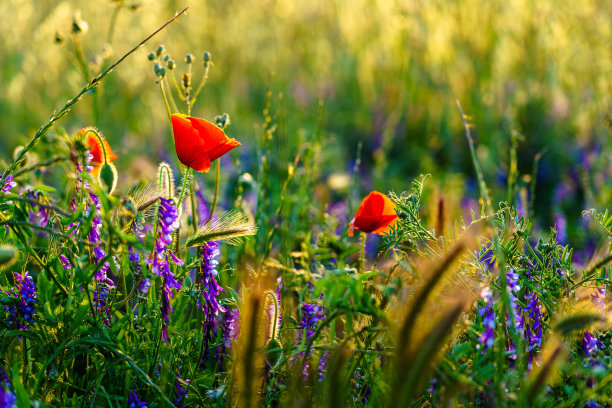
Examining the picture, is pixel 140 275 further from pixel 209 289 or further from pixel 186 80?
pixel 186 80

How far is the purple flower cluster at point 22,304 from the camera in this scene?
1121mm

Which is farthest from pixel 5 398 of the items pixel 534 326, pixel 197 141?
pixel 534 326

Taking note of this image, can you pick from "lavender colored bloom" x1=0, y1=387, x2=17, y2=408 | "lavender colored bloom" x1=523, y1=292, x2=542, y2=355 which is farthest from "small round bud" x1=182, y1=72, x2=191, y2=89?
"lavender colored bloom" x1=523, y1=292, x2=542, y2=355

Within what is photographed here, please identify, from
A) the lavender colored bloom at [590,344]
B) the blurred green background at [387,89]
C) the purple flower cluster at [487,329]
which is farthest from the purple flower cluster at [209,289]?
the blurred green background at [387,89]

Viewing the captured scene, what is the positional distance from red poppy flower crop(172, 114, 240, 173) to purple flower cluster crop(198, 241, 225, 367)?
0.17 m

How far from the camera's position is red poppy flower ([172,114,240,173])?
1.17 m

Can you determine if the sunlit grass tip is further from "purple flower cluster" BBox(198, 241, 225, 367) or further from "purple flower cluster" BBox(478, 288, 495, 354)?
"purple flower cluster" BBox(478, 288, 495, 354)

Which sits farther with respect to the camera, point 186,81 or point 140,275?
point 186,81

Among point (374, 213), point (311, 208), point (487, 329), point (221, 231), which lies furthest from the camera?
point (311, 208)

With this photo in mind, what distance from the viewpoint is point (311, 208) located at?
2.14m

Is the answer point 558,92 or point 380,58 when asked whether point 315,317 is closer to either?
point 558,92

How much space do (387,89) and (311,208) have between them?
7.00 ft

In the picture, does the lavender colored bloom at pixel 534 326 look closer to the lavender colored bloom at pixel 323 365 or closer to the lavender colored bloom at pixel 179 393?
the lavender colored bloom at pixel 323 365

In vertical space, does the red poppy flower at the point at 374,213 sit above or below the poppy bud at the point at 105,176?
above
